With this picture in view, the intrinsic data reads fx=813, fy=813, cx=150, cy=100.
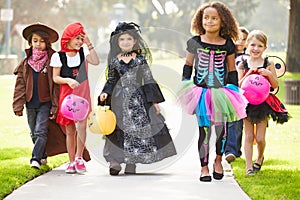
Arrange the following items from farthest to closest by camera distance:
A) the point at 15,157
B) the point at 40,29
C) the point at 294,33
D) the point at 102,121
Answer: the point at 294,33 < the point at 15,157 < the point at 40,29 < the point at 102,121

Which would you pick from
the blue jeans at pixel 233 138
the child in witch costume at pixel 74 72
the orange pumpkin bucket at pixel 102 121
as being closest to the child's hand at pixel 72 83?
the child in witch costume at pixel 74 72

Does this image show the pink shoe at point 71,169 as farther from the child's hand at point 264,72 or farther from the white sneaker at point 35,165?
the child's hand at point 264,72

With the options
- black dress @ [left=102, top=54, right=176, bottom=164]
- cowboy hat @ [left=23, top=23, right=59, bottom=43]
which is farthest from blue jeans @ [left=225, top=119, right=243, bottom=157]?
cowboy hat @ [left=23, top=23, right=59, bottom=43]

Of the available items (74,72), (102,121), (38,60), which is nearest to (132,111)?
(102,121)

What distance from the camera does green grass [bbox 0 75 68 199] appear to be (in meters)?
Answer: 8.95

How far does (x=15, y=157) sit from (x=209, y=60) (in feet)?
12.7

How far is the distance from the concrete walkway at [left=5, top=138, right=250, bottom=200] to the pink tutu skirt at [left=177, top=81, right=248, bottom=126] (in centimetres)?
73

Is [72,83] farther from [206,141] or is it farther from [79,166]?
[206,141]

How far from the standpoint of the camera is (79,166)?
9.73m

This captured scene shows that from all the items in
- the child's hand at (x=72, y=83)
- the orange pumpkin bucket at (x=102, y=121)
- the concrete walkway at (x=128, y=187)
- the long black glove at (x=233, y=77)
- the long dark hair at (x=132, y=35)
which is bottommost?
the concrete walkway at (x=128, y=187)

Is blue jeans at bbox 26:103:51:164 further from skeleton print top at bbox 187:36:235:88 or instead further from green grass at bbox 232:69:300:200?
green grass at bbox 232:69:300:200

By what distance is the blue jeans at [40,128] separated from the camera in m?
9.93

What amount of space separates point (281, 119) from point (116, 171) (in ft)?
6.67

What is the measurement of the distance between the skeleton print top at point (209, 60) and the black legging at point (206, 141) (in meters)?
0.49
